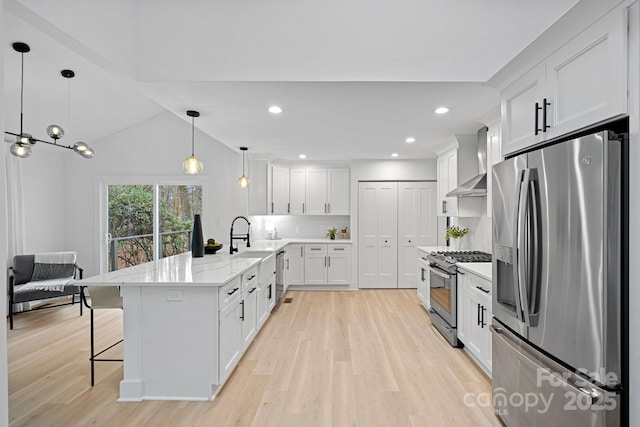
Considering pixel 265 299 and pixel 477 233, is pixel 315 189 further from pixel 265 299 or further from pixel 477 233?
pixel 477 233

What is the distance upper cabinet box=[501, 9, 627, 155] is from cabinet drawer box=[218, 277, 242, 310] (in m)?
2.28

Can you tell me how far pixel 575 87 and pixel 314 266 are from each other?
504cm

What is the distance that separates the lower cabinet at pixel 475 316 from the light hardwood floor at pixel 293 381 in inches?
6.3

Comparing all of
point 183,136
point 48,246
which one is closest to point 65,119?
point 183,136

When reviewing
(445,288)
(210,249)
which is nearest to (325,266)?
(210,249)

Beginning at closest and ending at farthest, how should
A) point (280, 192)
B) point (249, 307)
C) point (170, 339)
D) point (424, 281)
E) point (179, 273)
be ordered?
1. point (170, 339)
2. point (179, 273)
3. point (249, 307)
4. point (424, 281)
5. point (280, 192)

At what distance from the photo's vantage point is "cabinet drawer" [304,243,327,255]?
632cm

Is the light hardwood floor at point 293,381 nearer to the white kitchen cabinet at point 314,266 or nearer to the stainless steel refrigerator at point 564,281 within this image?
the stainless steel refrigerator at point 564,281

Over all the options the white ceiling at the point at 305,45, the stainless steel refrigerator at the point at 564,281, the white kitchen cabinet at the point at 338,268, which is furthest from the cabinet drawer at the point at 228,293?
the white kitchen cabinet at the point at 338,268

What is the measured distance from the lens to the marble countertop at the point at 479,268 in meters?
2.88

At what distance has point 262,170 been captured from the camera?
20.5 feet

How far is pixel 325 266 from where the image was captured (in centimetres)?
632

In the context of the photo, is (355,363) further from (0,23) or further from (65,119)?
(65,119)

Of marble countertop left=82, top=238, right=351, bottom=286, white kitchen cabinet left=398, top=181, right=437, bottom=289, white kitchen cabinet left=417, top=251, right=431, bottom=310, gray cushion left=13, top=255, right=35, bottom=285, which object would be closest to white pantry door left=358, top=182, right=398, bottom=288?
white kitchen cabinet left=398, top=181, right=437, bottom=289
